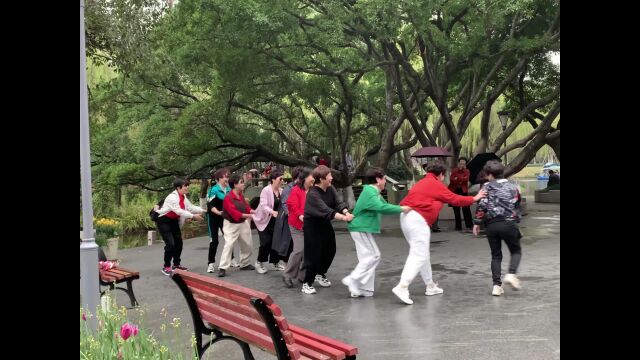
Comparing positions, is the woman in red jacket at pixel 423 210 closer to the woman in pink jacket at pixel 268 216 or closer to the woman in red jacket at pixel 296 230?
the woman in red jacket at pixel 296 230

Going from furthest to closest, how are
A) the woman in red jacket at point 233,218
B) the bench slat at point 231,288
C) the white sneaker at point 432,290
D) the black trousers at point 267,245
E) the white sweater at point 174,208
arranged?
1. the black trousers at point 267,245
2. the woman in red jacket at point 233,218
3. the white sweater at point 174,208
4. the white sneaker at point 432,290
5. the bench slat at point 231,288

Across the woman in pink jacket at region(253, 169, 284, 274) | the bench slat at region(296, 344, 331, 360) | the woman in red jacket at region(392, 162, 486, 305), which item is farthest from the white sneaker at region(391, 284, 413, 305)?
the bench slat at region(296, 344, 331, 360)

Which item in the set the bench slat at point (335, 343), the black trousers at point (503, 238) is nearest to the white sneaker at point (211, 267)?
the black trousers at point (503, 238)

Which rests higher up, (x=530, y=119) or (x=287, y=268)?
(x=530, y=119)

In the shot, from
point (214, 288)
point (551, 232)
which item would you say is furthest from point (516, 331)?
point (551, 232)

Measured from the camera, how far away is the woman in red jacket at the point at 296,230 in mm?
8766

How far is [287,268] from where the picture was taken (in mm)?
8844

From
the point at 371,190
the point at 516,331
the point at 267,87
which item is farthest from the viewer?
the point at 267,87

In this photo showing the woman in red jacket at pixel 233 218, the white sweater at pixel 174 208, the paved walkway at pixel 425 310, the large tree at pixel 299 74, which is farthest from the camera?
the large tree at pixel 299 74

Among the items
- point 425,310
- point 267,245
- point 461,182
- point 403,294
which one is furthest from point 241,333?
point 461,182

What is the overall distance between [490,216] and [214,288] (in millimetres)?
4521

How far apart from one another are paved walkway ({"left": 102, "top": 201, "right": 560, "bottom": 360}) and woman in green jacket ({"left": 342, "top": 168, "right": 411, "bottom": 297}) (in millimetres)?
224
